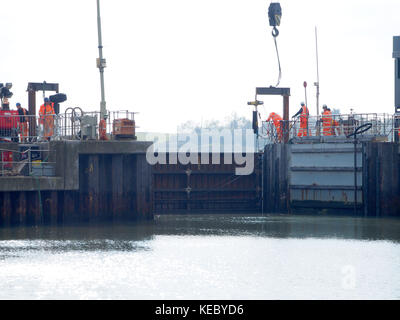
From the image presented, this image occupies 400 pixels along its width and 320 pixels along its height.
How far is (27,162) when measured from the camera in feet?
93.9

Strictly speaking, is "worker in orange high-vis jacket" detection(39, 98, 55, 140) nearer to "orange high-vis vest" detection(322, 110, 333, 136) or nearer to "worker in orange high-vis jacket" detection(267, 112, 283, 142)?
"worker in orange high-vis jacket" detection(267, 112, 283, 142)

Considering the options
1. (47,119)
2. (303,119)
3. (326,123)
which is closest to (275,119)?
(303,119)

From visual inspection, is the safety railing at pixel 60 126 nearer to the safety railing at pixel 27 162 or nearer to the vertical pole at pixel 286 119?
the safety railing at pixel 27 162

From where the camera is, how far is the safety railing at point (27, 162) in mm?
28734

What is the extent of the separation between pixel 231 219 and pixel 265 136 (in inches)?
224

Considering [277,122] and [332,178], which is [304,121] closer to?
[277,122]

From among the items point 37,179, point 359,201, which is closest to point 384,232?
point 359,201

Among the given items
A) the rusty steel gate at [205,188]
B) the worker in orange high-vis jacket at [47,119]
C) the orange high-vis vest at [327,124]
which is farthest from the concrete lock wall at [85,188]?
the orange high-vis vest at [327,124]

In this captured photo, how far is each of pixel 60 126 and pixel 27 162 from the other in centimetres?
232

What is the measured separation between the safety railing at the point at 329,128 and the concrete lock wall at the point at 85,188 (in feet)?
26.2

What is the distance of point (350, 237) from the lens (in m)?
26.7
